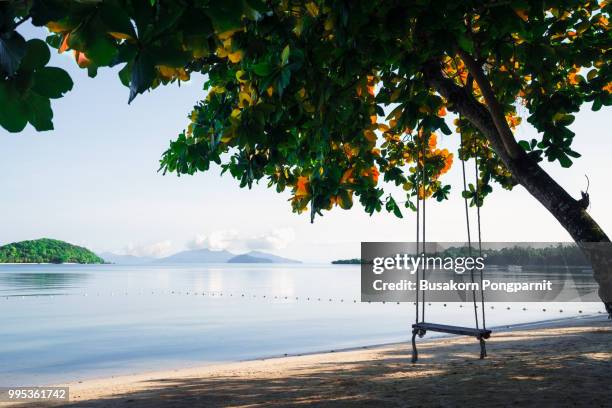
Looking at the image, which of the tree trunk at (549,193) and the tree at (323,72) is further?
the tree trunk at (549,193)

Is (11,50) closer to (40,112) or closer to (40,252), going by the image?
(40,112)

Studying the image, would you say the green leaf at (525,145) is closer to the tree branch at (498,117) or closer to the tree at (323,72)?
the tree at (323,72)

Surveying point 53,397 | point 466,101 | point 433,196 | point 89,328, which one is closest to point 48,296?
point 89,328

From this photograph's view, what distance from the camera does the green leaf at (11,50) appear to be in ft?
4.58

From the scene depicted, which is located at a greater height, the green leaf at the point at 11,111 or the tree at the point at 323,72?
the tree at the point at 323,72

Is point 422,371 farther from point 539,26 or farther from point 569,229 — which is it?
point 539,26

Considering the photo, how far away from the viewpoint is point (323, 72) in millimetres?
4039

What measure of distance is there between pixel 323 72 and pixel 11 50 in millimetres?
2837

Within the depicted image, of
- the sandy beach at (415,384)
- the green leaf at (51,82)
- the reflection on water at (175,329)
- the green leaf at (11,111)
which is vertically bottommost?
the reflection on water at (175,329)

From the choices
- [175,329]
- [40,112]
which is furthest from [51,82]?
[175,329]

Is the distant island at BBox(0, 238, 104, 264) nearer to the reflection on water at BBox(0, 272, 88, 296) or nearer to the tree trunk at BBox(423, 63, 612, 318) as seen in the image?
the reflection on water at BBox(0, 272, 88, 296)

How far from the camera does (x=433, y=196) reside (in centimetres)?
850

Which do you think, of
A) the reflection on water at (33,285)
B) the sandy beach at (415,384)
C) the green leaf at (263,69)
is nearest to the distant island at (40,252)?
the reflection on water at (33,285)

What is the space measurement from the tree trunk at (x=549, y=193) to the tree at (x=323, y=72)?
1 centimetres
